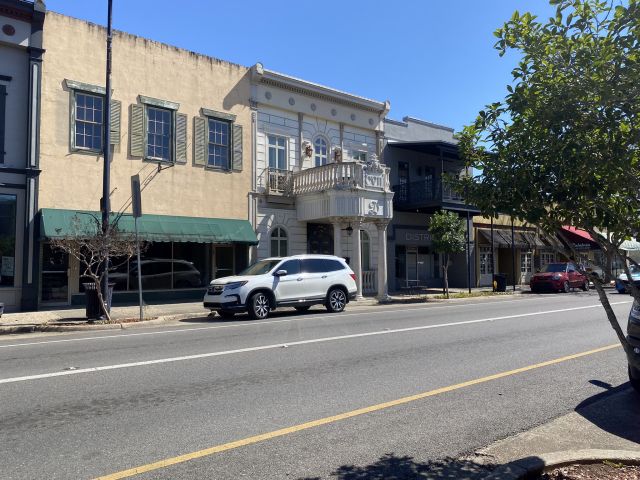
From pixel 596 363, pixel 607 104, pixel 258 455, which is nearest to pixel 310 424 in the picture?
pixel 258 455

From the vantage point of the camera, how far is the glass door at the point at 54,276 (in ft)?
55.2

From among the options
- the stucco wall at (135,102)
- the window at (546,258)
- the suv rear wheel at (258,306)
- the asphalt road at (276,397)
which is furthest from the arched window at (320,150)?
the window at (546,258)

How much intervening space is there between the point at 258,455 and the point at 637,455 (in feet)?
9.86

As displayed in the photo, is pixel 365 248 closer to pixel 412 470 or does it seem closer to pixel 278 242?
pixel 278 242

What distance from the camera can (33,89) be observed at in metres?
16.6

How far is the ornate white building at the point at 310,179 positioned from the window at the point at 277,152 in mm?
42

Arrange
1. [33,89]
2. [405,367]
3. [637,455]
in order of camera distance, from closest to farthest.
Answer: [637,455]
[405,367]
[33,89]

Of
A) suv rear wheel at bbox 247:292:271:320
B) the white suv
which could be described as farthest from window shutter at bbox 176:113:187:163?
suv rear wheel at bbox 247:292:271:320

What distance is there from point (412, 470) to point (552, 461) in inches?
41.9

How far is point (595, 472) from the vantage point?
3980mm

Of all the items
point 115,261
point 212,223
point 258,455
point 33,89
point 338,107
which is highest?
point 338,107

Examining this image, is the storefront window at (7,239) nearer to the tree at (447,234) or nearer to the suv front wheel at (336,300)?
the suv front wheel at (336,300)

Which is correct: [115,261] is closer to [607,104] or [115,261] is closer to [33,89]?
[33,89]

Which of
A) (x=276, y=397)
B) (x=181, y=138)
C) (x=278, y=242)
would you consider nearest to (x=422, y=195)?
(x=278, y=242)
